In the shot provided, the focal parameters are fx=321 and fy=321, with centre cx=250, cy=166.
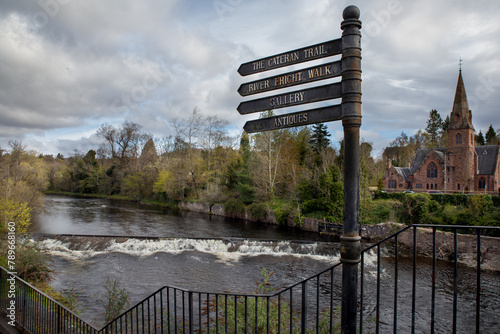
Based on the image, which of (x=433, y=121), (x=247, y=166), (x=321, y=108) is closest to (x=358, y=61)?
(x=321, y=108)

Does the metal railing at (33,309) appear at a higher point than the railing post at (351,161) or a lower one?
lower

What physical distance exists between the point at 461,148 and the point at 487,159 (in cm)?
379

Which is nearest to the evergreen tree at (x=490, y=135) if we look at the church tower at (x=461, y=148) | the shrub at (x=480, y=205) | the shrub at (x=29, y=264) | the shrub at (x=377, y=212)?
the church tower at (x=461, y=148)

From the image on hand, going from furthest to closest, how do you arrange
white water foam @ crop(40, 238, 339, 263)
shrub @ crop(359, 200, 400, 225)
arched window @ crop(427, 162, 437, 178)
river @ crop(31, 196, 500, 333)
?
arched window @ crop(427, 162, 437, 178)
shrub @ crop(359, 200, 400, 225)
white water foam @ crop(40, 238, 339, 263)
river @ crop(31, 196, 500, 333)

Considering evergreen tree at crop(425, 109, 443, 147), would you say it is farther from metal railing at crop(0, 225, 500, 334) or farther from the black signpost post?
the black signpost post

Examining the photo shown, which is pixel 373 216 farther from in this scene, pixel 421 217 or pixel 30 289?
pixel 30 289

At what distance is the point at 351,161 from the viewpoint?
302 centimetres

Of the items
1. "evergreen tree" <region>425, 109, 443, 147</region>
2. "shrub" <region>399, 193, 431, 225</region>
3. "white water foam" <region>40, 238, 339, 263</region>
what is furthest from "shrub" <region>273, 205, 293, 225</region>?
"evergreen tree" <region>425, 109, 443, 147</region>

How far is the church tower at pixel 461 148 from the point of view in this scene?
3747 cm

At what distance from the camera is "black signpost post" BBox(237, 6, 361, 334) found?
2938mm

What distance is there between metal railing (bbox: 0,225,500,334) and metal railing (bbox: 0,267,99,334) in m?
0.02

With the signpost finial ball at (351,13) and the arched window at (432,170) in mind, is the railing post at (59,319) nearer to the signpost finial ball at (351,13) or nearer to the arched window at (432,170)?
the signpost finial ball at (351,13)

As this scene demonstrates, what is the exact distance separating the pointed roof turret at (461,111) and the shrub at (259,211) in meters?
26.1

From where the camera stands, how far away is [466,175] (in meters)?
38.1
